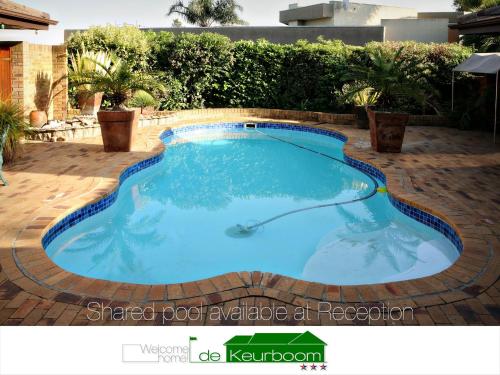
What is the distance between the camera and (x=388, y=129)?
33.5 feet

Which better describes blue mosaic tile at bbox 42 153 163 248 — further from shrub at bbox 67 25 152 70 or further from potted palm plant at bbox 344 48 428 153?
shrub at bbox 67 25 152 70

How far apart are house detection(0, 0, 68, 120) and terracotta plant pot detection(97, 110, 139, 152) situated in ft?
7.52

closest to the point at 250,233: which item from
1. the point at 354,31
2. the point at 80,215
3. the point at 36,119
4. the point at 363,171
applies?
the point at 80,215

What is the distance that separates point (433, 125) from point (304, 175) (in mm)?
6143

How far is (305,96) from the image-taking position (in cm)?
1647

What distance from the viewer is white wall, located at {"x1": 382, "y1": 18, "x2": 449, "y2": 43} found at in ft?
79.3

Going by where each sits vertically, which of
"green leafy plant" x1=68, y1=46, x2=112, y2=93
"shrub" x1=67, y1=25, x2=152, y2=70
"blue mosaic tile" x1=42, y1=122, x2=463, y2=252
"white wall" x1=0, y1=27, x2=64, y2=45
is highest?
"shrub" x1=67, y1=25, x2=152, y2=70

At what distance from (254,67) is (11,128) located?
959cm

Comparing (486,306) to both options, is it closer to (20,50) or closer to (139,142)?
(139,142)

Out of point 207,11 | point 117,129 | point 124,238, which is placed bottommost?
point 124,238

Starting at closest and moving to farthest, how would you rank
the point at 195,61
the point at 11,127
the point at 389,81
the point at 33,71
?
the point at 11,127 → the point at 389,81 → the point at 33,71 → the point at 195,61

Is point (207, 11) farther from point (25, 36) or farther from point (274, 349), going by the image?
point (274, 349)

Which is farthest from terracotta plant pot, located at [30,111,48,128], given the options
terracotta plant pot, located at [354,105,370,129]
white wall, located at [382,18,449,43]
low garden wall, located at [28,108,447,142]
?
white wall, located at [382,18,449,43]

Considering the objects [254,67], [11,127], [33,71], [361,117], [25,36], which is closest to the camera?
[11,127]
